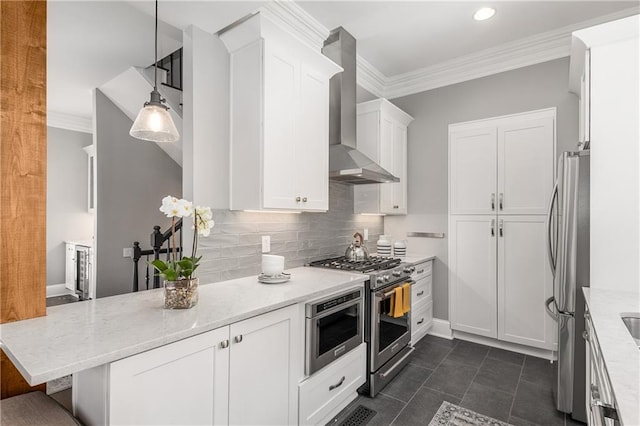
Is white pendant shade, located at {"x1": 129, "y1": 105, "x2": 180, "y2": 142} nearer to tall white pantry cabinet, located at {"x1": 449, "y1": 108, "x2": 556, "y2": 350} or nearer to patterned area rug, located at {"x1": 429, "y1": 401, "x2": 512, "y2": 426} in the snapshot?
patterned area rug, located at {"x1": 429, "y1": 401, "x2": 512, "y2": 426}

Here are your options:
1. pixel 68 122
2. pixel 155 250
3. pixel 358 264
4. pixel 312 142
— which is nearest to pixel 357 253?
pixel 358 264

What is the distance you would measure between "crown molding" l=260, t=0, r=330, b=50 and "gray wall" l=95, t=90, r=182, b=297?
1.86 m

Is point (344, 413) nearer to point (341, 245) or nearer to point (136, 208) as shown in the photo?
point (341, 245)

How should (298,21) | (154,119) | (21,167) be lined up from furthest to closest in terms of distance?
1. (298,21)
2. (154,119)
3. (21,167)

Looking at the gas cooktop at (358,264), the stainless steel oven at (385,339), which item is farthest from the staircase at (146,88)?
the stainless steel oven at (385,339)

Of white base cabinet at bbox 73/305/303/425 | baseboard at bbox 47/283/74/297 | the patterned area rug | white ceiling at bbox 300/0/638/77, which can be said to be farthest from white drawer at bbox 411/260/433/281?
baseboard at bbox 47/283/74/297

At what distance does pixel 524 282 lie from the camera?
3.27m

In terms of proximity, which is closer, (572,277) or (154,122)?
(154,122)

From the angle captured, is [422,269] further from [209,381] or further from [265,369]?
[209,381]

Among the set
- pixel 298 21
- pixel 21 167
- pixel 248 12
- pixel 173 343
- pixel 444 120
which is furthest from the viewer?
pixel 444 120

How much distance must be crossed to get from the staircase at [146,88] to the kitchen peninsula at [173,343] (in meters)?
1.57

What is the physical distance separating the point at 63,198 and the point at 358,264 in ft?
9.16

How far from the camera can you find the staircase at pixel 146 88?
8.82 feet

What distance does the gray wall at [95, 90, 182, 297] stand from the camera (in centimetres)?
313
